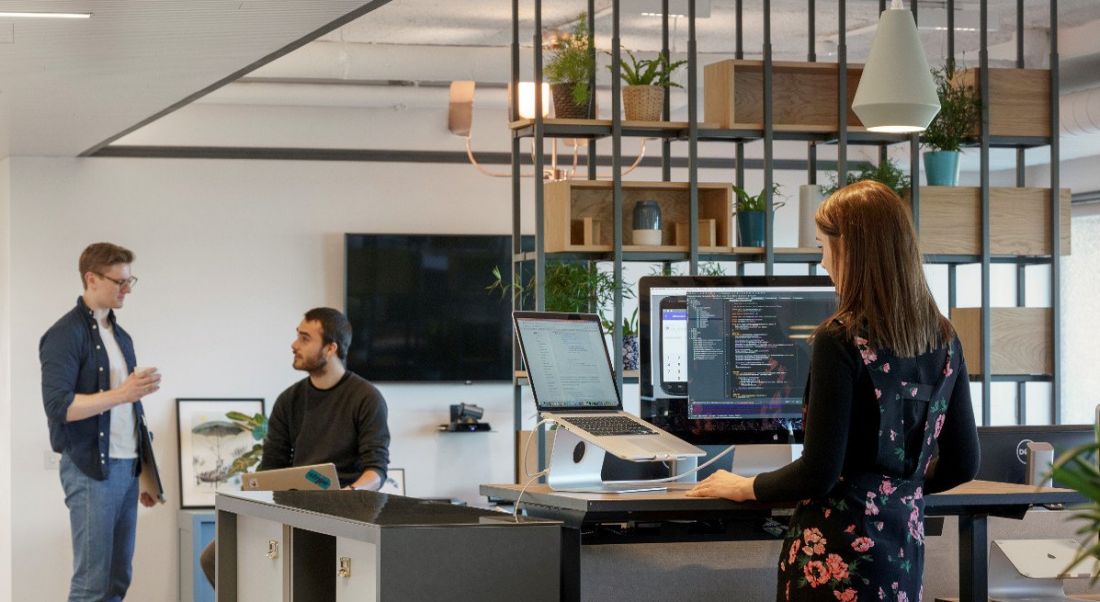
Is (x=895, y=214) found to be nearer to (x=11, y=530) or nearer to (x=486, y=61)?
(x=486, y=61)

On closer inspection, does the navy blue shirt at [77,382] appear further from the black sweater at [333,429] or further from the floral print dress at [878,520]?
the floral print dress at [878,520]

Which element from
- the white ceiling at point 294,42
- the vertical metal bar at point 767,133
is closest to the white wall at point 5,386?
the white ceiling at point 294,42

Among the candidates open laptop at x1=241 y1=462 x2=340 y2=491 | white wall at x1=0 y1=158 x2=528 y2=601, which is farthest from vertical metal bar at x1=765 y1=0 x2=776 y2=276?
white wall at x1=0 y1=158 x2=528 y2=601

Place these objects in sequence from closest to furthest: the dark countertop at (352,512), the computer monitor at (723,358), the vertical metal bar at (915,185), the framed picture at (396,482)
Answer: the dark countertop at (352,512), the computer monitor at (723,358), the vertical metal bar at (915,185), the framed picture at (396,482)

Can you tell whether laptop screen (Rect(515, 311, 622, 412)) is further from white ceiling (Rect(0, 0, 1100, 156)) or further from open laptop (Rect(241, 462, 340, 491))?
white ceiling (Rect(0, 0, 1100, 156))

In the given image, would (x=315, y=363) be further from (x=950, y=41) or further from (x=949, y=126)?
(x=950, y=41)

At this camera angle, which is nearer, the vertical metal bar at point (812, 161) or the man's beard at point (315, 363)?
the man's beard at point (315, 363)

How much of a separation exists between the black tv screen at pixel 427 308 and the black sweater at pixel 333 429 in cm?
323

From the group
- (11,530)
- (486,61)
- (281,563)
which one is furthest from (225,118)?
(281,563)

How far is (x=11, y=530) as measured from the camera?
7645mm

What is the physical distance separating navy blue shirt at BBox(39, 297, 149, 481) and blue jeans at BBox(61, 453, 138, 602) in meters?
0.05

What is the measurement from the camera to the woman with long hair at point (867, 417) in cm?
238

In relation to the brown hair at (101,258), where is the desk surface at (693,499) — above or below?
below

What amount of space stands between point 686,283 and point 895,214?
0.89m
